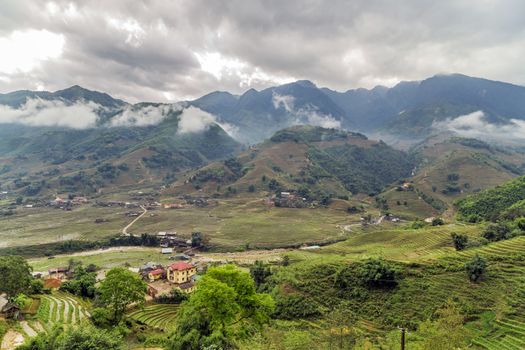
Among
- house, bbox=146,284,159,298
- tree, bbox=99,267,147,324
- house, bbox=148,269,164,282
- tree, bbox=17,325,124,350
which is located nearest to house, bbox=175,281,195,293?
house, bbox=146,284,159,298

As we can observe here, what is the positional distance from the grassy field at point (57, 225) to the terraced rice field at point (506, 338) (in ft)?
336

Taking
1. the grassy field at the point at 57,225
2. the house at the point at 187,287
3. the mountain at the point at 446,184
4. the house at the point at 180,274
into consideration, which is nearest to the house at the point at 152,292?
the house at the point at 187,287

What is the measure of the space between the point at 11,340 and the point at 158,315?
1800cm

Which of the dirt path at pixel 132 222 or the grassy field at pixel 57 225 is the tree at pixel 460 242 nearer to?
the dirt path at pixel 132 222

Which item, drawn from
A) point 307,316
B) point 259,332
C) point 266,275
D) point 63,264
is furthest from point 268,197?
point 259,332

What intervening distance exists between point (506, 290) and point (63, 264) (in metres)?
87.6

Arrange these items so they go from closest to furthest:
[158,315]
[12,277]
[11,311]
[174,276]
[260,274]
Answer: [11,311]
[12,277]
[158,315]
[260,274]
[174,276]

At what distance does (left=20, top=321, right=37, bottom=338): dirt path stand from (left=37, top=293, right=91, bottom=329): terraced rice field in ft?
4.28

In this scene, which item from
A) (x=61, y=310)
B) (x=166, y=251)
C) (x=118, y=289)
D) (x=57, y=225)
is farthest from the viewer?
(x=57, y=225)

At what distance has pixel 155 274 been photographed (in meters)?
58.8

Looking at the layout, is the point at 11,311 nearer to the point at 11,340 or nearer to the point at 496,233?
the point at 11,340

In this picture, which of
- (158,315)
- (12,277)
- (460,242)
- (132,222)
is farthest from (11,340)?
(132,222)

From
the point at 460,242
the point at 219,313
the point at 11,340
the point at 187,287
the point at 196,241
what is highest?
the point at 460,242

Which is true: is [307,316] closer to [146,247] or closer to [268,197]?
[146,247]
